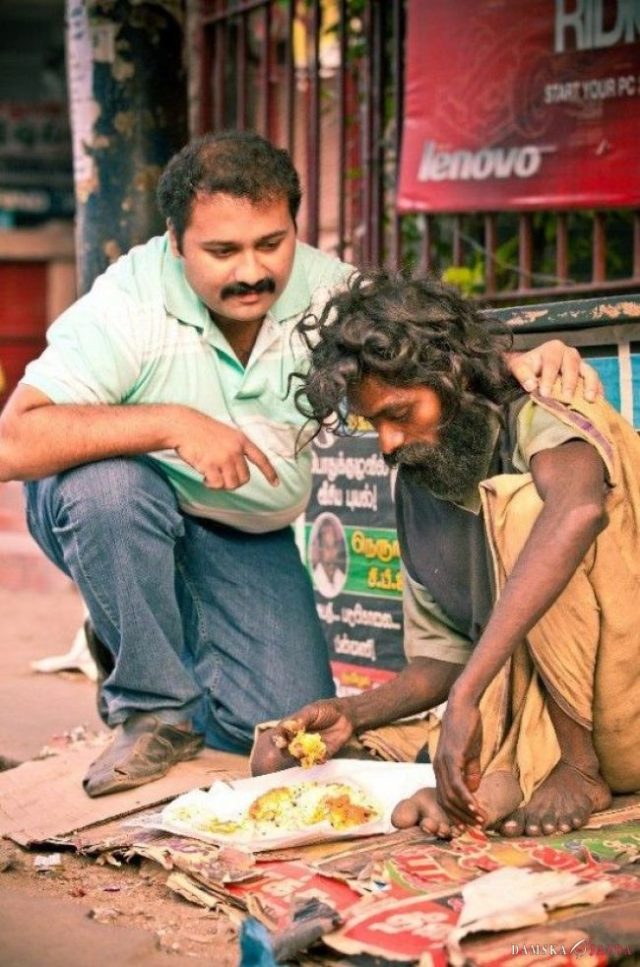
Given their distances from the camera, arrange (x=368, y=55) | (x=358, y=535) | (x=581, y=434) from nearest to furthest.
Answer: (x=581, y=434), (x=358, y=535), (x=368, y=55)

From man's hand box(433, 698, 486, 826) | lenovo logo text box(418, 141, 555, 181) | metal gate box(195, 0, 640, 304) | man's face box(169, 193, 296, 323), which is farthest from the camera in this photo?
metal gate box(195, 0, 640, 304)

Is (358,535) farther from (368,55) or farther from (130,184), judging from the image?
(368,55)

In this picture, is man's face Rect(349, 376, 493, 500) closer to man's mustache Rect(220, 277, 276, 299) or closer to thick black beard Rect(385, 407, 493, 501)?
thick black beard Rect(385, 407, 493, 501)

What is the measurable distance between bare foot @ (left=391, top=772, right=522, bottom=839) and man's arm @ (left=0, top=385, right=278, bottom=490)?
0.93 metres

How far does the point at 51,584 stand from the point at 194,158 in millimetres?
4091

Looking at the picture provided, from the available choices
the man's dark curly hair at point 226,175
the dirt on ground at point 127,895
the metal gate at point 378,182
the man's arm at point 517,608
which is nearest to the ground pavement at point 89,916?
the dirt on ground at point 127,895

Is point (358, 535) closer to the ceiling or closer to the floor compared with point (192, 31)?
closer to the floor

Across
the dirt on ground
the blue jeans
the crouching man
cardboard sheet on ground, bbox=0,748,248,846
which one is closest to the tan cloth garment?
the crouching man

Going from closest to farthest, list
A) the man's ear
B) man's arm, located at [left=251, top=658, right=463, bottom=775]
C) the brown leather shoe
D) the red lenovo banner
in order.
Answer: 1. man's arm, located at [left=251, top=658, right=463, bottom=775]
2. the brown leather shoe
3. the man's ear
4. the red lenovo banner

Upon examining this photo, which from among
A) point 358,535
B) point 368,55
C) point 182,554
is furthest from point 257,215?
point 368,55

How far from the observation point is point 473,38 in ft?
18.1

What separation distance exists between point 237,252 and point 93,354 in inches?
16.8

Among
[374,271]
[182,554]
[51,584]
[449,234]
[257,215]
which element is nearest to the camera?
[374,271]

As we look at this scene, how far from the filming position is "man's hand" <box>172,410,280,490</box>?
11.7 feet
